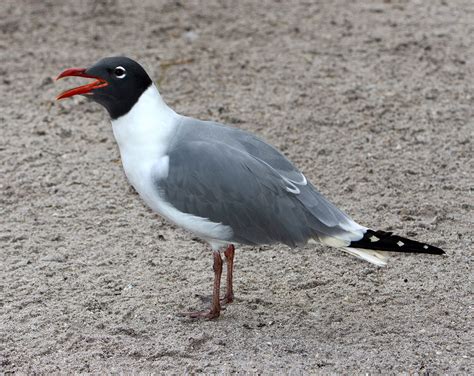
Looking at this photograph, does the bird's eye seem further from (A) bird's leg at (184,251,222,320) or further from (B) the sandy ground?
(B) the sandy ground

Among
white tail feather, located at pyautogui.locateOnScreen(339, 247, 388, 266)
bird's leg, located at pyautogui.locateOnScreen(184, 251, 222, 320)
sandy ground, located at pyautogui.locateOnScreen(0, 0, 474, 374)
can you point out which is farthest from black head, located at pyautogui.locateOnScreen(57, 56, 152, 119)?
white tail feather, located at pyautogui.locateOnScreen(339, 247, 388, 266)

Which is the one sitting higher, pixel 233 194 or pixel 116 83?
Answer: pixel 116 83

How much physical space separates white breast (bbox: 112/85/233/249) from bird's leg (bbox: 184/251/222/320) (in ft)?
0.41

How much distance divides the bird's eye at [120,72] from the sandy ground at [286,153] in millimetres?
1236

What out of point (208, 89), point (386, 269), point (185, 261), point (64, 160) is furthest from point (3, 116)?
point (386, 269)

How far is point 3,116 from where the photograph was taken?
6.79m

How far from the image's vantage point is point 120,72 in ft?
14.4

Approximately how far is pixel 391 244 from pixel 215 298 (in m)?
0.99

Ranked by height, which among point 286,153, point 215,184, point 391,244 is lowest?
point 286,153

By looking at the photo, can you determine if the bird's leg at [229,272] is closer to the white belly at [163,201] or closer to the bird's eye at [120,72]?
the white belly at [163,201]

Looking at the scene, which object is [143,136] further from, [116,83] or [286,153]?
[286,153]

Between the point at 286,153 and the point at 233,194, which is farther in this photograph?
the point at 286,153

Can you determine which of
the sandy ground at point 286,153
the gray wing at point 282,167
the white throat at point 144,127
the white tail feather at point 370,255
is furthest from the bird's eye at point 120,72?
the white tail feather at point 370,255

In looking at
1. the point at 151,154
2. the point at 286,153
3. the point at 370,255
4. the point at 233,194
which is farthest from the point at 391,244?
the point at 286,153
